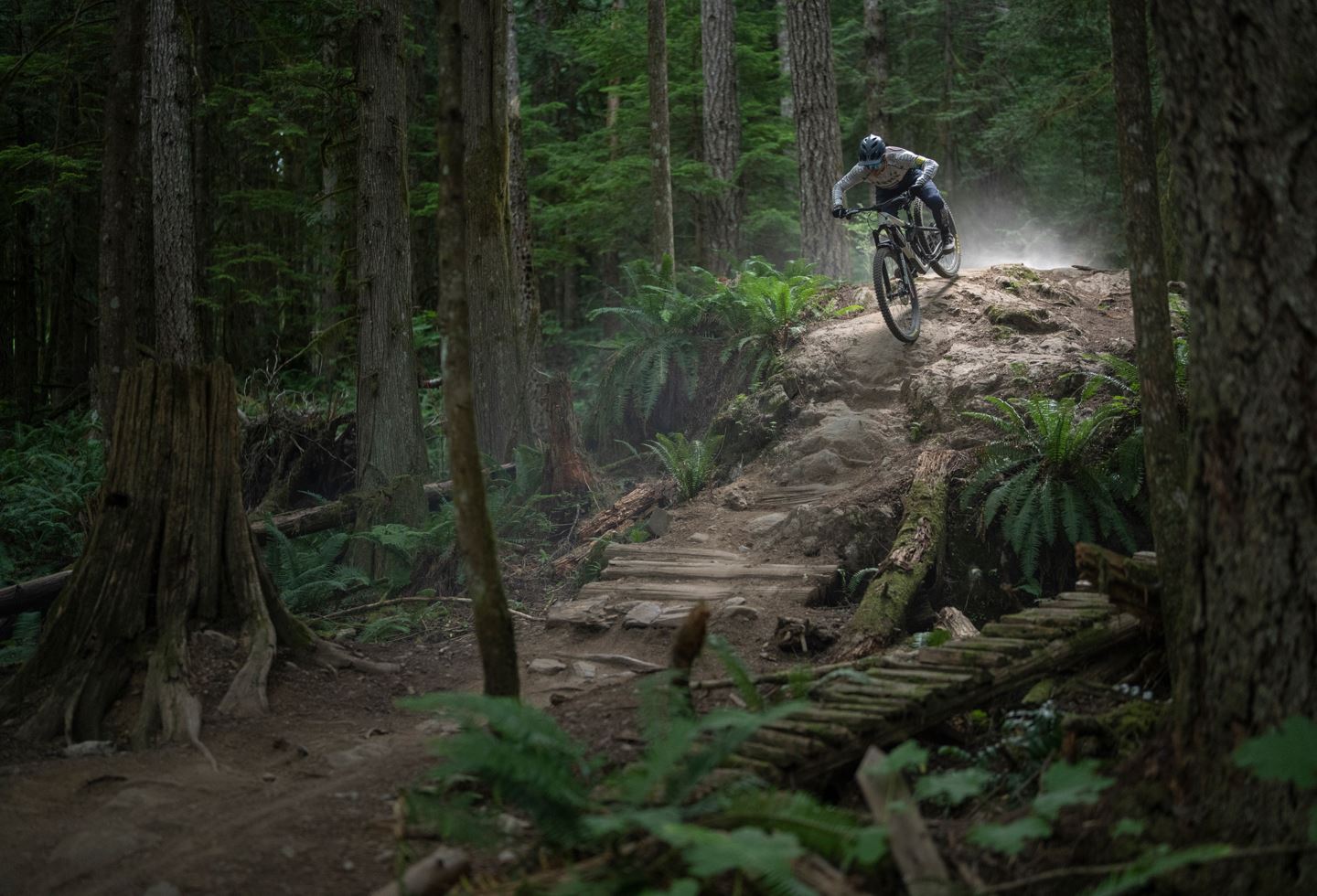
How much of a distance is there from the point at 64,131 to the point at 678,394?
44.6 feet

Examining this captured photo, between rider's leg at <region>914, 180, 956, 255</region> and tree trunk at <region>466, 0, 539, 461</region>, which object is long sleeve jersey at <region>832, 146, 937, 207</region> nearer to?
rider's leg at <region>914, 180, 956, 255</region>

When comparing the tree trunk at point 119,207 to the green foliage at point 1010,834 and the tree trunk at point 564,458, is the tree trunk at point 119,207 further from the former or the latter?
the green foliage at point 1010,834

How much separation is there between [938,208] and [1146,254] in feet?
21.9

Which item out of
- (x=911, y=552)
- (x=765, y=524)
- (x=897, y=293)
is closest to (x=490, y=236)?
(x=897, y=293)

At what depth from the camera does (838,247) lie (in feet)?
51.2

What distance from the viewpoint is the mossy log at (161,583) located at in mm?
5906

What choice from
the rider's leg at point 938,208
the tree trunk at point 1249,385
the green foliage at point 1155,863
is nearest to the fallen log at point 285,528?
the rider's leg at point 938,208

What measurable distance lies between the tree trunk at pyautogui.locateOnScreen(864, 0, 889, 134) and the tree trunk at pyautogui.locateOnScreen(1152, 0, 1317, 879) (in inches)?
758

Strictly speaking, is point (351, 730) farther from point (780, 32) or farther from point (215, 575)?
point (780, 32)

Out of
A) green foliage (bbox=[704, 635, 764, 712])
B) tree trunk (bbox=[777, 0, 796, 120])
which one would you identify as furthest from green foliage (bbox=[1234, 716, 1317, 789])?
tree trunk (bbox=[777, 0, 796, 120])

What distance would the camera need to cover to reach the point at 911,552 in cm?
769

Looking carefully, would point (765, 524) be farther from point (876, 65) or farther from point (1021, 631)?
point (876, 65)

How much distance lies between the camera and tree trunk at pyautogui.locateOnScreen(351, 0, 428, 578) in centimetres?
1061

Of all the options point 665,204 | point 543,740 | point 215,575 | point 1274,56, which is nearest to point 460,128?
point 543,740
